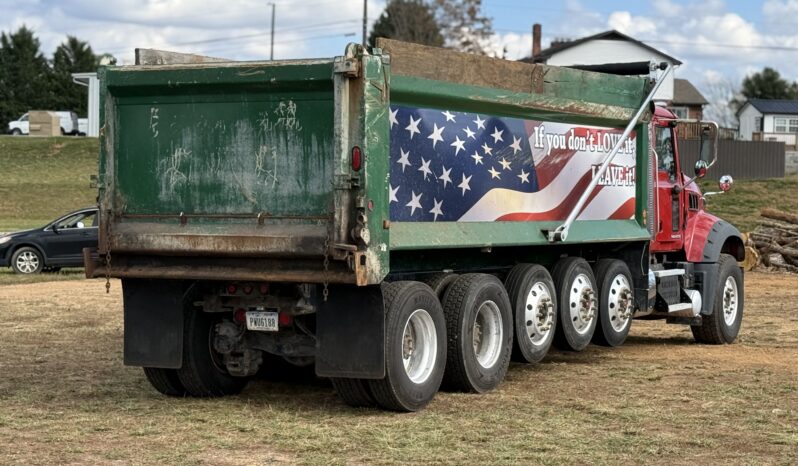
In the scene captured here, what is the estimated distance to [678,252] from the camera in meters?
14.9

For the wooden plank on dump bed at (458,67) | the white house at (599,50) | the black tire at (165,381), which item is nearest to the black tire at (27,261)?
the black tire at (165,381)

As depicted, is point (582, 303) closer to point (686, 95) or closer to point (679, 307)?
point (679, 307)

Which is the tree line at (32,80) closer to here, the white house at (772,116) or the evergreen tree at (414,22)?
the evergreen tree at (414,22)

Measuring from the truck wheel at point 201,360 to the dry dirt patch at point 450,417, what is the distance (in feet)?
0.55

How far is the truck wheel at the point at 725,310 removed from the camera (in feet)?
48.9

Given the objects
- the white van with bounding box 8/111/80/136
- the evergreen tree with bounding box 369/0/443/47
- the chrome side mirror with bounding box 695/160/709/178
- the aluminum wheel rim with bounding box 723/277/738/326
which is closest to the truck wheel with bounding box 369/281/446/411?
the chrome side mirror with bounding box 695/160/709/178

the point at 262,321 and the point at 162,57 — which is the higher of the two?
the point at 162,57

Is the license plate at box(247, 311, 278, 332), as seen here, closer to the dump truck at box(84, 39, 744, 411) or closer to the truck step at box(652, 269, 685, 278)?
the dump truck at box(84, 39, 744, 411)

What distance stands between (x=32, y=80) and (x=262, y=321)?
88.4 metres

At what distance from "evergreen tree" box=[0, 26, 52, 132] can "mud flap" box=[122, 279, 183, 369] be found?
85.2 metres

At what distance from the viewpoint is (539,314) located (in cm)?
1180

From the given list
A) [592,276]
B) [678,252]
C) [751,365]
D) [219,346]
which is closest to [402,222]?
[219,346]

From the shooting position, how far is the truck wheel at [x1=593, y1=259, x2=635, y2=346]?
512 inches

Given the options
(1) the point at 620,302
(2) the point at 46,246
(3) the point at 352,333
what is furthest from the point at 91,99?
(3) the point at 352,333
